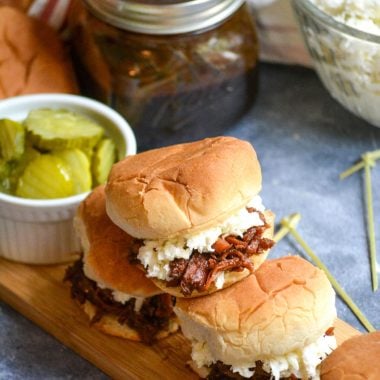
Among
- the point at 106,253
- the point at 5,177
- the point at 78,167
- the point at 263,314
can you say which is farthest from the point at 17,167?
the point at 263,314

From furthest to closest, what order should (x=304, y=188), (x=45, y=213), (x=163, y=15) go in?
(x=304, y=188), (x=163, y=15), (x=45, y=213)

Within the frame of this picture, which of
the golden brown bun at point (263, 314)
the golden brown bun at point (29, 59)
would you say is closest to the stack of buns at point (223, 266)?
the golden brown bun at point (263, 314)

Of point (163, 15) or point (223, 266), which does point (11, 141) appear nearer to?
point (163, 15)

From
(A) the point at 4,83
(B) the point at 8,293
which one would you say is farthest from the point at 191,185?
(A) the point at 4,83

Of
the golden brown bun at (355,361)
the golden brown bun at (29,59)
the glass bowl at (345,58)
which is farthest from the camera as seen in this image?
the golden brown bun at (29,59)

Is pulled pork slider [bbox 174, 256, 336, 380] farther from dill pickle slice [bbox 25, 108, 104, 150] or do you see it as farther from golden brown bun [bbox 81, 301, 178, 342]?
dill pickle slice [bbox 25, 108, 104, 150]

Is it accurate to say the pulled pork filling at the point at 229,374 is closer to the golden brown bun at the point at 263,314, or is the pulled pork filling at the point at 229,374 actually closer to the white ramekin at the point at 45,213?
the golden brown bun at the point at 263,314
